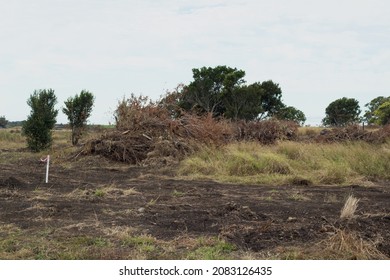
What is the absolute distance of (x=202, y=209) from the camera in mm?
6824

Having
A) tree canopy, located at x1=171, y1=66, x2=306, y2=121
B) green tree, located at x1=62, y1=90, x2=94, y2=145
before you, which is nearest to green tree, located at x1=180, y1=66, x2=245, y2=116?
tree canopy, located at x1=171, y1=66, x2=306, y2=121

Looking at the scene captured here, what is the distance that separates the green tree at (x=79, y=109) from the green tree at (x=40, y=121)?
1054 millimetres

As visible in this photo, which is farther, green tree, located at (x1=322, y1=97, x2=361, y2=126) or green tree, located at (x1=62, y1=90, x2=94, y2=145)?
green tree, located at (x1=322, y1=97, x2=361, y2=126)

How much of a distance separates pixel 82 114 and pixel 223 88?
20.7 m

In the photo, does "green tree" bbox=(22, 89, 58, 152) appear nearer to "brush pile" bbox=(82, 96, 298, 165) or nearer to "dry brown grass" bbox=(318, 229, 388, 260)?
"brush pile" bbox=(82, 96, 298, 165)

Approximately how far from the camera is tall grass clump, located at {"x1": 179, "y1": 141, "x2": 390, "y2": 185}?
10523mm

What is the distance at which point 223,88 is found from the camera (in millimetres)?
40781

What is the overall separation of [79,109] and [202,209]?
16.9 m

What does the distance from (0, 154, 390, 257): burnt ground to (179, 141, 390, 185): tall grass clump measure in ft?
2.61

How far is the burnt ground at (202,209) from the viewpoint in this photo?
5.34m

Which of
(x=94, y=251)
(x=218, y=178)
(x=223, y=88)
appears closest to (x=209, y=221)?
(x=94, y=251)

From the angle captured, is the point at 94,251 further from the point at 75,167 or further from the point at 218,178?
the point at 75,167

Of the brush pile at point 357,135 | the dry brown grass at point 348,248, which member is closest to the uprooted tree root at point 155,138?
the brush pile at point 357,135

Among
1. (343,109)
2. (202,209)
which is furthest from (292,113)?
(202,209)
